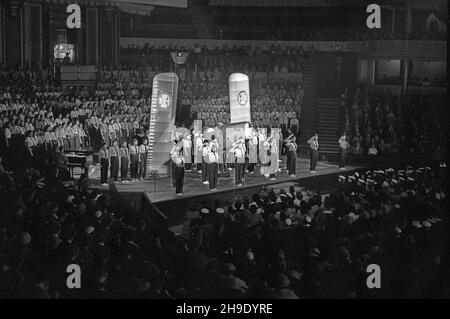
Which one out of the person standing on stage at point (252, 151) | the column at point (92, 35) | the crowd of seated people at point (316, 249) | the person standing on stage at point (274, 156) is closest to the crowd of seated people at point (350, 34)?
the person standing on stage at point (274, 156)

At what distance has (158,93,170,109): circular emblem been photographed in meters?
15.7

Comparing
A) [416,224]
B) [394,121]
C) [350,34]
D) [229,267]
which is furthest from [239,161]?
[229,267]

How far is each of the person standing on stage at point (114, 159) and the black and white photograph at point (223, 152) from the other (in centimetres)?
3

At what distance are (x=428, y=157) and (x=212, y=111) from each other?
5361mm

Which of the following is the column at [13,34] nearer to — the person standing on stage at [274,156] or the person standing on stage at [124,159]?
the person standing on stage at [124,159]

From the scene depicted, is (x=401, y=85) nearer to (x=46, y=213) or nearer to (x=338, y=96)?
(x=338, y=96)

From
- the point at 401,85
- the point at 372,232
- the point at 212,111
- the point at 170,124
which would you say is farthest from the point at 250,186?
the point at 401,85

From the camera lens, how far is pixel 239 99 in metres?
18.0

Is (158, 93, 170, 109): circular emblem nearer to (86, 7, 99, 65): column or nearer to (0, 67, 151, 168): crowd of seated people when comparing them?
(0, 67, 151, 168): crowd of seated people

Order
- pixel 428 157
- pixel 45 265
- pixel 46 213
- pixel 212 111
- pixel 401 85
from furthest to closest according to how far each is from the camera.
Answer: pixel 401 85 → pixel 212 111 → pixel 428 157 → pixel 46 213 → pixel 45 265

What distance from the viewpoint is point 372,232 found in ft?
35.3

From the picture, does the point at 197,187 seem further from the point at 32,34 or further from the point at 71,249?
the point at 32,34

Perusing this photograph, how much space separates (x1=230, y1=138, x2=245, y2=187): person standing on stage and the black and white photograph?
5 centimetres

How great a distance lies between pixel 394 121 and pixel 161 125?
5505mm
